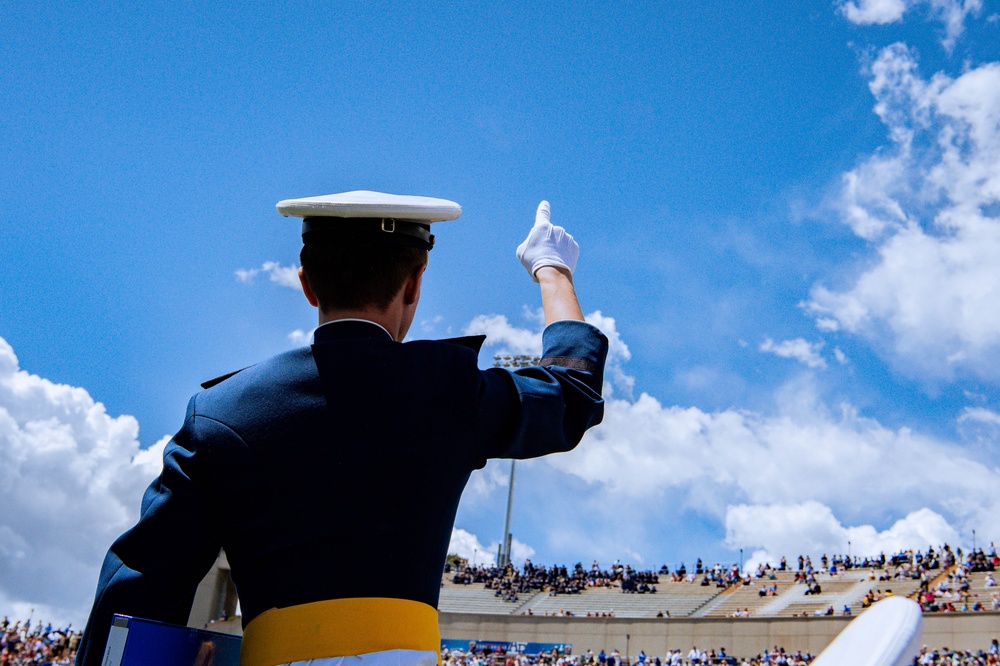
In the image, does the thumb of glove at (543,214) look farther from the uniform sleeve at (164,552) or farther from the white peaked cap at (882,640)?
the white peaked cap at (882,640)

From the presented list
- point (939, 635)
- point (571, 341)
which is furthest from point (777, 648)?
point (571, 341)

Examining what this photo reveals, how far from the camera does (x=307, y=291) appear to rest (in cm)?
195

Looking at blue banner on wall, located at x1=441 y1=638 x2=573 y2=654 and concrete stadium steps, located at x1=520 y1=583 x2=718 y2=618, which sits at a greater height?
concrete stadium steps, located at x1=520 y1=583 x2=718 y2=618

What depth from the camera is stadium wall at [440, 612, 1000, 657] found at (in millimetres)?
28203

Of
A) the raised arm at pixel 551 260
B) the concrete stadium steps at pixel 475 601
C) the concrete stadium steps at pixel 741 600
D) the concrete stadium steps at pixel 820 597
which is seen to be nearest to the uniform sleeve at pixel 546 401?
the raised arm at pixel 551 260

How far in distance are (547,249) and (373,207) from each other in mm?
577

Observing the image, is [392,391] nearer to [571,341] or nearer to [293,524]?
[293,524]

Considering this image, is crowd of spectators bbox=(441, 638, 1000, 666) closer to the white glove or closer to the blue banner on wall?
the blue banner on wall

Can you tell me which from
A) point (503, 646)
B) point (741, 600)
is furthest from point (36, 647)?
point (741, 600)

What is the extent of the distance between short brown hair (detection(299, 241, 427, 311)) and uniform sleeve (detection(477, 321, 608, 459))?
0.90ft

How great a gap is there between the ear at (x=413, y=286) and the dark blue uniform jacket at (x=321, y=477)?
13cm

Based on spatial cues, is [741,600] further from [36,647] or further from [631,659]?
[36,647]

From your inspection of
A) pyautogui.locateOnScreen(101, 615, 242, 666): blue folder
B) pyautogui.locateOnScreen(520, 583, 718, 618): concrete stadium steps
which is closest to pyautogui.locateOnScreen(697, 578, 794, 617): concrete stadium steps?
pyautogui.locateOnScreen(520, 583, 718, 618): concrete stadium steps

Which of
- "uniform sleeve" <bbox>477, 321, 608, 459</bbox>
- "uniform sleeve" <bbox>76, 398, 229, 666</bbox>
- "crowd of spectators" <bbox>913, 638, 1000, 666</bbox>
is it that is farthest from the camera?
"crowd of spectators" <bbox>913, 638, 1000, 666</bbox>
